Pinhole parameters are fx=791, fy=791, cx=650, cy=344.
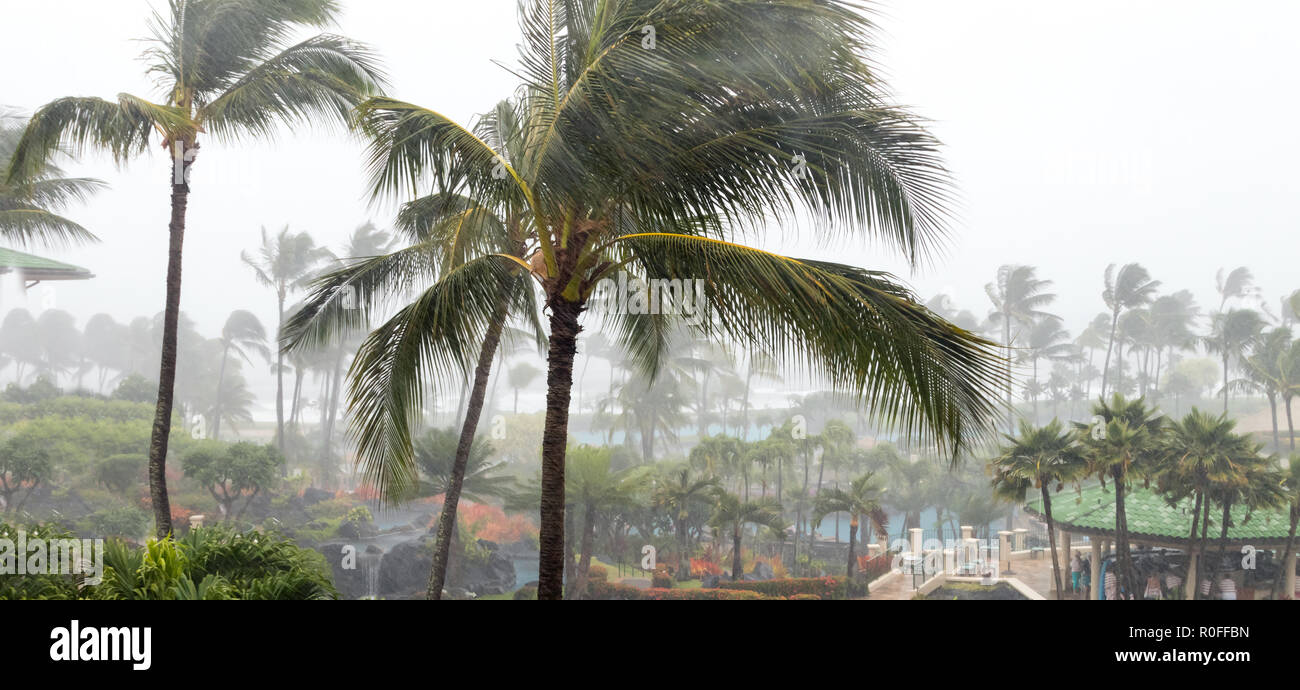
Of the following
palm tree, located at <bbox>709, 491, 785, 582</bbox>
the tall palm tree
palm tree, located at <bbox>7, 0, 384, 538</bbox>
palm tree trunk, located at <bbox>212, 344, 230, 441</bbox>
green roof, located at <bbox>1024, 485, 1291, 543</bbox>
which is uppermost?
palm tree, located at <bbox>7, 0, 384, 538</bbox>

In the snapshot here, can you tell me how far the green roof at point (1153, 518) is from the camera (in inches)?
822

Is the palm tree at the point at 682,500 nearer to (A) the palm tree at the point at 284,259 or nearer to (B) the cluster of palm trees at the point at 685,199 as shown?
(B) the cluster of palm trees at the point at 685,199

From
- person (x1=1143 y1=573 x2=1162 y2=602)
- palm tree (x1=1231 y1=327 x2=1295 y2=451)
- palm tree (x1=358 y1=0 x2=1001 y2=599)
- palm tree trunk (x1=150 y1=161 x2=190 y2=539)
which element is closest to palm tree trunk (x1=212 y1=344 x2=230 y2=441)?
palm tree trunk (x1=150 y1=161 x2=190 y2=539)

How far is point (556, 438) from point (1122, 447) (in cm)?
1639

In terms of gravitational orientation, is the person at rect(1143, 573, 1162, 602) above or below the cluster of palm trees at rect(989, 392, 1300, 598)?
below

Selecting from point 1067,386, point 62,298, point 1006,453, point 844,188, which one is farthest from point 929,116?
point 62,298

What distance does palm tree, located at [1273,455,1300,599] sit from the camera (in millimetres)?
18969

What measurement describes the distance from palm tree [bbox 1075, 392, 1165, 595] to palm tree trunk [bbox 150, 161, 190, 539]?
17.9m

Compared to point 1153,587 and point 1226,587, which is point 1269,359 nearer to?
point 1226,587

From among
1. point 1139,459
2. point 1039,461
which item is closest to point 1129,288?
point 1139,459

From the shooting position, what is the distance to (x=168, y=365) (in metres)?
9.80

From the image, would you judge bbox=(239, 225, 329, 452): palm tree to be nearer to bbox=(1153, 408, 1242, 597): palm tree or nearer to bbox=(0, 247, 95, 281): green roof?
bbox=(0, 247, 95, 281): green roof

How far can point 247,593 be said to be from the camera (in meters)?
5.79
